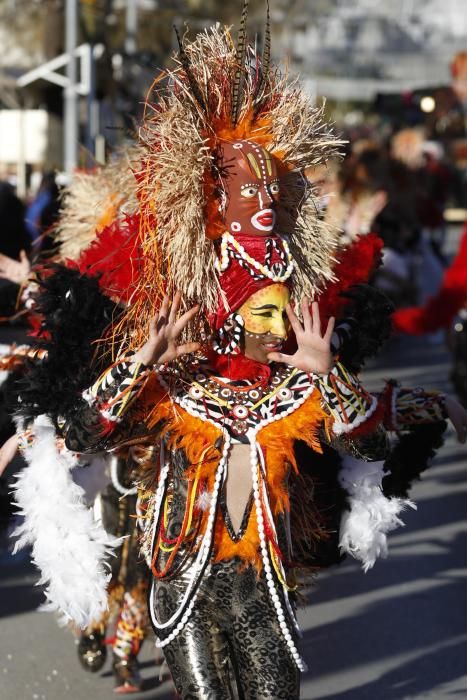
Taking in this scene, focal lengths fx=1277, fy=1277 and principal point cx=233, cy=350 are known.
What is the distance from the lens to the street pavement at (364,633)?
4.95m

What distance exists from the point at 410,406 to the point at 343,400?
405 mm

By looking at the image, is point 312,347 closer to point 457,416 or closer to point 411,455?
point 457,416

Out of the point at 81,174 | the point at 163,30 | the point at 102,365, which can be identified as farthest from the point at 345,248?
the point at 163,30

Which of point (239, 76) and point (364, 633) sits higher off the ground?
point (239, 76)

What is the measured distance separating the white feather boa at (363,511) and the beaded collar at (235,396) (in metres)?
0.57

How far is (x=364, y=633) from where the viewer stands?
5.60 m

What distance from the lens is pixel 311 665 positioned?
516cm

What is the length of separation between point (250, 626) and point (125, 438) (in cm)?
58

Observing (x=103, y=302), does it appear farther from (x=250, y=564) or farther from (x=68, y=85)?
(x=68, y=85)

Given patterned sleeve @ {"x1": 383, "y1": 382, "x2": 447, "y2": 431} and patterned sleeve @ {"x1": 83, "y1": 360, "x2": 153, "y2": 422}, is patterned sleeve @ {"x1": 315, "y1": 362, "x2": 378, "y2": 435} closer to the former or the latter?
patterned sleeve @ {"x1": 383, "y1": 382, "x2": 447, "y2": 431}

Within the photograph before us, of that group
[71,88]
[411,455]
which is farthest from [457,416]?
[71,88]

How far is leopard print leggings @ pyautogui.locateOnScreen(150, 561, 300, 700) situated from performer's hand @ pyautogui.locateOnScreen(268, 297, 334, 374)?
550 mm

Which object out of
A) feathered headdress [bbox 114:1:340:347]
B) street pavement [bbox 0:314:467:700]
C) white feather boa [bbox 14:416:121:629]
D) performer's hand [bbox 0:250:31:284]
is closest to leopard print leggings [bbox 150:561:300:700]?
white feather boa [bbox 14:416:121:629]

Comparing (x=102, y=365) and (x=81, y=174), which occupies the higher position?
(x=81, y=174)
